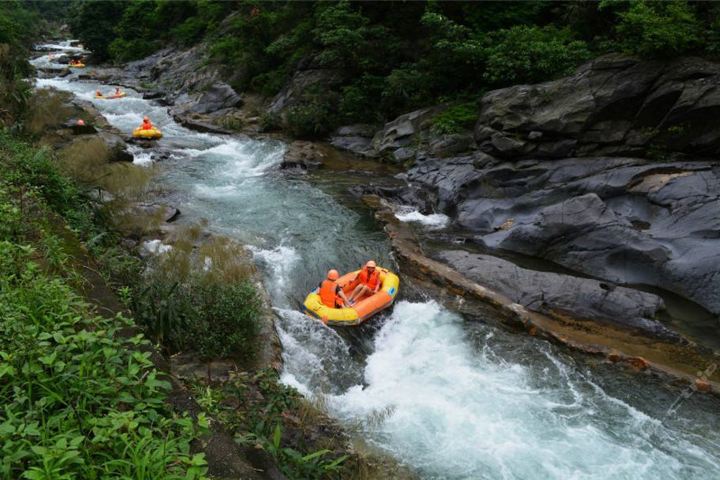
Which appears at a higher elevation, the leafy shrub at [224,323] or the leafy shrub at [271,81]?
the leafy shrub at [224,323]

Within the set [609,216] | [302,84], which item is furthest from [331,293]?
[302,84]

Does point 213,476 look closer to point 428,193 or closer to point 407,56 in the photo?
point 428,193

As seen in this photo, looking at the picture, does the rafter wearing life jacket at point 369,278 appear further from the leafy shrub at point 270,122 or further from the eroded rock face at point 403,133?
the leafy shrub at point 270,122

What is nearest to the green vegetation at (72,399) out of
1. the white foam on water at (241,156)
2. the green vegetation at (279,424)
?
the green vegetation at (279,424)

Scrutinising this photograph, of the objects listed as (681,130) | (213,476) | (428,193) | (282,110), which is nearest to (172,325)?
(213,476)

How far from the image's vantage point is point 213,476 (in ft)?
9.50

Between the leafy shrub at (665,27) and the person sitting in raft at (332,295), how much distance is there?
9.72 metres

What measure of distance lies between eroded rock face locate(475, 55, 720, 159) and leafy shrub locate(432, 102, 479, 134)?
57.8 inches

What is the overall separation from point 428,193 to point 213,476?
1236 centimetres

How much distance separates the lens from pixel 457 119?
53.7 ft

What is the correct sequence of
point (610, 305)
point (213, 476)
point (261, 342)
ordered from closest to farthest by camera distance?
1. point (213, 476)
2. point (261, 342)
3. point (610, 305)

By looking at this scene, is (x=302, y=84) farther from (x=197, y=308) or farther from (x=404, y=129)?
(x=197, y=308)

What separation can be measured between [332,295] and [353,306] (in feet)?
1.34

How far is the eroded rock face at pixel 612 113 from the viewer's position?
11.5 meters
